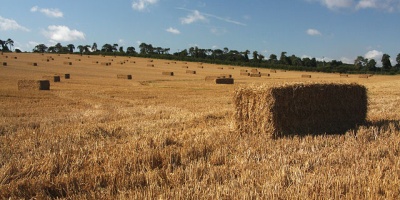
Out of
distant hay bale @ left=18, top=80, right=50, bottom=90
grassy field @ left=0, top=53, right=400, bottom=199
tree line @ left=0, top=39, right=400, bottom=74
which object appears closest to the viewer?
grassy field @ left=0, top=53, right=400, bottom=199

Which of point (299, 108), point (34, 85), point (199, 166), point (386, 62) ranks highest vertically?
point (386, 62)

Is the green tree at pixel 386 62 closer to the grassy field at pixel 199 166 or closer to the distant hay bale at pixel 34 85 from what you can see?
the distant hay bale at pixel 34 85


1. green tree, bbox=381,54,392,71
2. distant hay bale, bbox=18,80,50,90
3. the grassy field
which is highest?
green tree, bbox=381,54,392,71

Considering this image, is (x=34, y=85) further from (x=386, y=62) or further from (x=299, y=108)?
(x=386, y=62)

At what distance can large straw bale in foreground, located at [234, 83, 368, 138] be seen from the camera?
852cm

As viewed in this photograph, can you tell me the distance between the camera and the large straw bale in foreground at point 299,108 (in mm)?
8523

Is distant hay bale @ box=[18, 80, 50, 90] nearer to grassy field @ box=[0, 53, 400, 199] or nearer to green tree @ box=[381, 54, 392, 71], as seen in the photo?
grassy field @ box=[0, 53, 400, 199]

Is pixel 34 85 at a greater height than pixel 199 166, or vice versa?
pixel 199 166

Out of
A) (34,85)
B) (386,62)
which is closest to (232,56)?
(386,62)

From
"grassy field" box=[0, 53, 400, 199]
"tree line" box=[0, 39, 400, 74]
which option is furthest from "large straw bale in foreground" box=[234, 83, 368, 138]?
"tree line" box=[0, 39, 400, 74]

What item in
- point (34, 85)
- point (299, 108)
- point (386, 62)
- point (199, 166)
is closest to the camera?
point (199, 166)

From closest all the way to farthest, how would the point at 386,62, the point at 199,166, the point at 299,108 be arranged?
the point at 199,166, the point at 299,108, the point at 386,62

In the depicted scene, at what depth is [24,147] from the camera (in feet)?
23.0

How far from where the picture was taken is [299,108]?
350 inches
